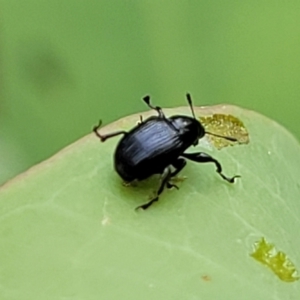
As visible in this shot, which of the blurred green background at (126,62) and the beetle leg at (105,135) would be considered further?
the blurred green background at (126,62)

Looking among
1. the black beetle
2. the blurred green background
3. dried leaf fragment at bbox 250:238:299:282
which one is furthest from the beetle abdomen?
the blurred green background

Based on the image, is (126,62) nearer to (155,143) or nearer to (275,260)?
(155,143)

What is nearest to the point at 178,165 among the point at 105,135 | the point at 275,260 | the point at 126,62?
the point at 105,135

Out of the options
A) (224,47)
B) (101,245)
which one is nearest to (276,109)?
(224,47)

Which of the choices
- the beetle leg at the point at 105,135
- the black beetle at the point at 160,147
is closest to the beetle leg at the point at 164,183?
the black beetle at the point at 160,147

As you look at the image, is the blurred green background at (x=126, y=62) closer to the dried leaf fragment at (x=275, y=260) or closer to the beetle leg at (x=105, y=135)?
the beetle leg at (x=105, y=135)

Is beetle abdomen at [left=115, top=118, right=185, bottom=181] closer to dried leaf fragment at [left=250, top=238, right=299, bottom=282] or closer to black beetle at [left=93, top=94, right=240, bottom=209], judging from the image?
black beetle at [left=93, top=94, right=240, bottom=209]
